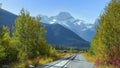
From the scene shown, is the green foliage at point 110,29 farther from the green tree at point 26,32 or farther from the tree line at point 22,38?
the green tree at point 26,32

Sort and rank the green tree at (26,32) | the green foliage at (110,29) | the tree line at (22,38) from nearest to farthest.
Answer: the green foliage at (110,29), the tree line at (22,38), the green tree at (26,32)

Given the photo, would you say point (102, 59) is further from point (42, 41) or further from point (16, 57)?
point (42, 41)

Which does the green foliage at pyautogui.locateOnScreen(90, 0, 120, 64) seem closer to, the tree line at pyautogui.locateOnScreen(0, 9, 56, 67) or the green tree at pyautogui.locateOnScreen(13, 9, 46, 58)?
the tree line at pyautogui.locateOnScreen(0, 9, 56, 67)

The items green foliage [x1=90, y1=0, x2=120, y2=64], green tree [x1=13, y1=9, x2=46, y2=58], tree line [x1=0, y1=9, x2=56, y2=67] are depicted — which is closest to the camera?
green foliage [x1=90, y1=0, x2=120, y2=64]

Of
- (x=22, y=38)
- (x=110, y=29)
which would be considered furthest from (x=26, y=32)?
(x=110, y=29)

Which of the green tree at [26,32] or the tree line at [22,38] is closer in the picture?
the tree line at [22,38]

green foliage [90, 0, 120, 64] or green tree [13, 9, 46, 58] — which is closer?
green foliage [90, 0, 120, 64]

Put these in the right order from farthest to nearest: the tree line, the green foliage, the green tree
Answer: the green tree
the tree line
the green foliage

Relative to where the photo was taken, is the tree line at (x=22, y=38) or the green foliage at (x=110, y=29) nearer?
the green foliage at (x=110, y=29)

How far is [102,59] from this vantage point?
4500cm

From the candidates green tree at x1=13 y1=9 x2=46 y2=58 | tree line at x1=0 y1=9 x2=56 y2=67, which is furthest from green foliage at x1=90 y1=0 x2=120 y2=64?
green tree at x1=13 y1=9 x2=46 y2=58

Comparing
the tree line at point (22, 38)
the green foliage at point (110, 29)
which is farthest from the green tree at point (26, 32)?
the green foliage at point (110, 29)

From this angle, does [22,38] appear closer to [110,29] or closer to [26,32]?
[26,32]

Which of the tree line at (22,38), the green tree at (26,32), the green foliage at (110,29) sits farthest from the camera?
the green tree at (26,32)
